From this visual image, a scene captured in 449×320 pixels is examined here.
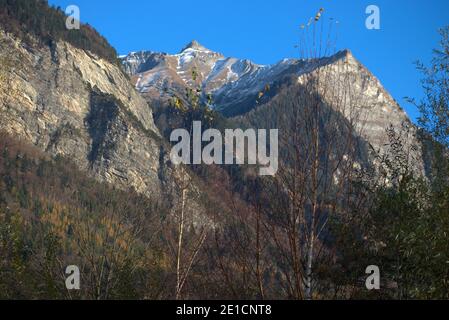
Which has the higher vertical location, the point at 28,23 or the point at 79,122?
the point at 28,23

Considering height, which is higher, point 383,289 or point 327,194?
point 327,194

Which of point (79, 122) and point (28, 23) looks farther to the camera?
point (28, 23)

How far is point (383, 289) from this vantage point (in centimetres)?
1441

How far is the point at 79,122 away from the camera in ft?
591

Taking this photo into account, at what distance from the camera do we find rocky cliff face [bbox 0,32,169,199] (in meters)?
166

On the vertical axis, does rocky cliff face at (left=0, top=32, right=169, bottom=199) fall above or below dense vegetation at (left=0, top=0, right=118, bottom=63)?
below

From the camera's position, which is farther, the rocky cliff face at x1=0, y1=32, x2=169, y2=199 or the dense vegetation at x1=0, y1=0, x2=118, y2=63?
the dense vegetation at x1=0, y1=0, x2=118, y2=63

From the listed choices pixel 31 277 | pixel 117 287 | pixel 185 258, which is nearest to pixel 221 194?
pixel 185 258

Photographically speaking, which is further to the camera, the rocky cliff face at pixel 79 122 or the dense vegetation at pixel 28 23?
the dense vegetation at pixel 28 23

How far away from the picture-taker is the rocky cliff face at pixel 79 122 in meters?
166

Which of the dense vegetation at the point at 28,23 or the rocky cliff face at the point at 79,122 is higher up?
the dense vegetation at the point at 28,23
